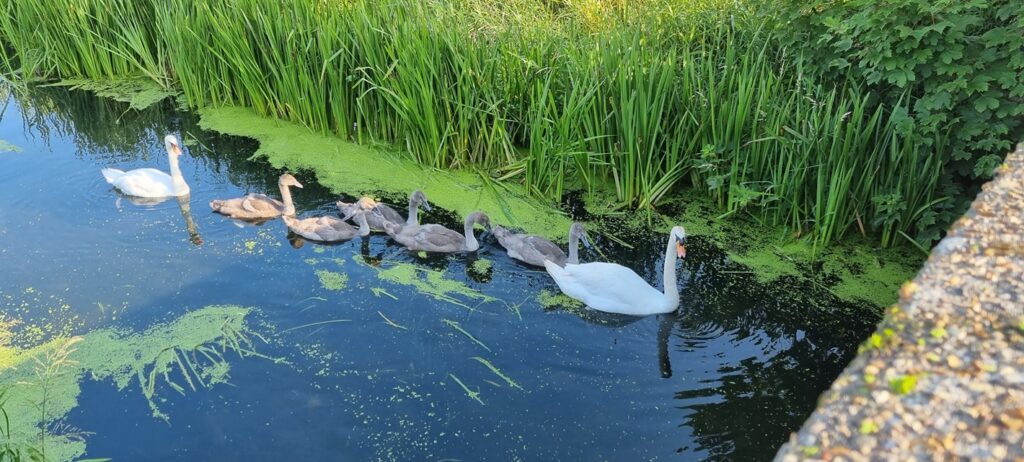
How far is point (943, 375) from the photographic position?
216cm

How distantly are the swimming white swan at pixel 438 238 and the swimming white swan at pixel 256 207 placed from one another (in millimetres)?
1068

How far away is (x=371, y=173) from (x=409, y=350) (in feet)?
9.08

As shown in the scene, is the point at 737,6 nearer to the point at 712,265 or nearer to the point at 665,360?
the point at 712,265

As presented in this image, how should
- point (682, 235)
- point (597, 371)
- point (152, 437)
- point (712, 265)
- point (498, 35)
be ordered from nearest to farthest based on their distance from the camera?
point (152, 437)
point (597, 371)
point (682, 235)
point (712, 265)
point (498, 35)

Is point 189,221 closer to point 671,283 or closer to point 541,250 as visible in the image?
point 541,250

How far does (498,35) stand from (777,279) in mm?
3305

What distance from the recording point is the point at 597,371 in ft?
15.1

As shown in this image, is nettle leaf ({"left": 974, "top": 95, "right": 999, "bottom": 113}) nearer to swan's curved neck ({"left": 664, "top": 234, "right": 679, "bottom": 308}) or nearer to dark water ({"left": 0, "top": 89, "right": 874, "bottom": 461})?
dark water ({"left": 0, "top": 89, "right": 874, "bottom": 461})

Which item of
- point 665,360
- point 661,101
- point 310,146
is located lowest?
point 665,360

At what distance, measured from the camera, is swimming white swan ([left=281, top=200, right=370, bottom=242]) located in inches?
239

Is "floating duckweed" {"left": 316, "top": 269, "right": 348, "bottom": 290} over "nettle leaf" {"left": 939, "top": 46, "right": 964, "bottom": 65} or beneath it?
beneath

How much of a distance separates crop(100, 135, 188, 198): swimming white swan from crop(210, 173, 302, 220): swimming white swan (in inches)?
20.3

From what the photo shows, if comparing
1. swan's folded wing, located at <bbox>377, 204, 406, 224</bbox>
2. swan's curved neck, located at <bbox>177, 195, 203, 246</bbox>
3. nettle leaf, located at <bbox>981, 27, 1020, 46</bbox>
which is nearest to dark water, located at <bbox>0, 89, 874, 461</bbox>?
swan's curved neck, located at <bbox>177, 195, 203, 246</bbox>

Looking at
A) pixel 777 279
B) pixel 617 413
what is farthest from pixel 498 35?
pixel 617 413
